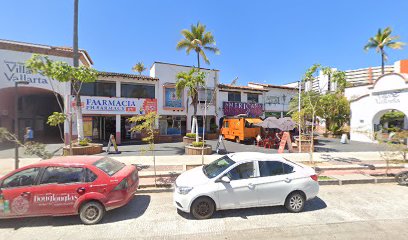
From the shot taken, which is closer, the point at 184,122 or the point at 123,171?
the point at 123,171

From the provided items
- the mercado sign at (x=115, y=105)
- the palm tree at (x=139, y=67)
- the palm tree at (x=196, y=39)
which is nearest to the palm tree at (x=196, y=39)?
the palm tree at (x=196, y=39)

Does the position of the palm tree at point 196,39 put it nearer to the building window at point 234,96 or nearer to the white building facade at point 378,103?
the building window at point 234,96

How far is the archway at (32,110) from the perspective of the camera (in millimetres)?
17531

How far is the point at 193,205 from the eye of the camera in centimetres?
499

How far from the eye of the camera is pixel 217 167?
5.75 metres

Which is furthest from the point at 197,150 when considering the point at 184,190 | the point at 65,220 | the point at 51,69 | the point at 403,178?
the point at 403,178

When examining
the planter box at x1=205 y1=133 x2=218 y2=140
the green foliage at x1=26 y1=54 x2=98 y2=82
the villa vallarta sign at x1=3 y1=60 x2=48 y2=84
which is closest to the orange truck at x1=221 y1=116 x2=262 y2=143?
the planter box at x1=205 y1=133 x2=218 y2=140

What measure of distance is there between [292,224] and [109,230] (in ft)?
14.3

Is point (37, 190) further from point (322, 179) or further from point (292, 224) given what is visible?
point (322, 179)

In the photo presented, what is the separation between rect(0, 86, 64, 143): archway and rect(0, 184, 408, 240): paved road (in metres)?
16.6

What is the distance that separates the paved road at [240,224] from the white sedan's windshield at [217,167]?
108cm

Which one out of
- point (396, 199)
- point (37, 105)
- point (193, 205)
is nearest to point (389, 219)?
point (396, 199)

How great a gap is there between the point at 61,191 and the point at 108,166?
1193 millimetres

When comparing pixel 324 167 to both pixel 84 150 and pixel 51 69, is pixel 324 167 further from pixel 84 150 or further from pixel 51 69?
pixel 84 150
